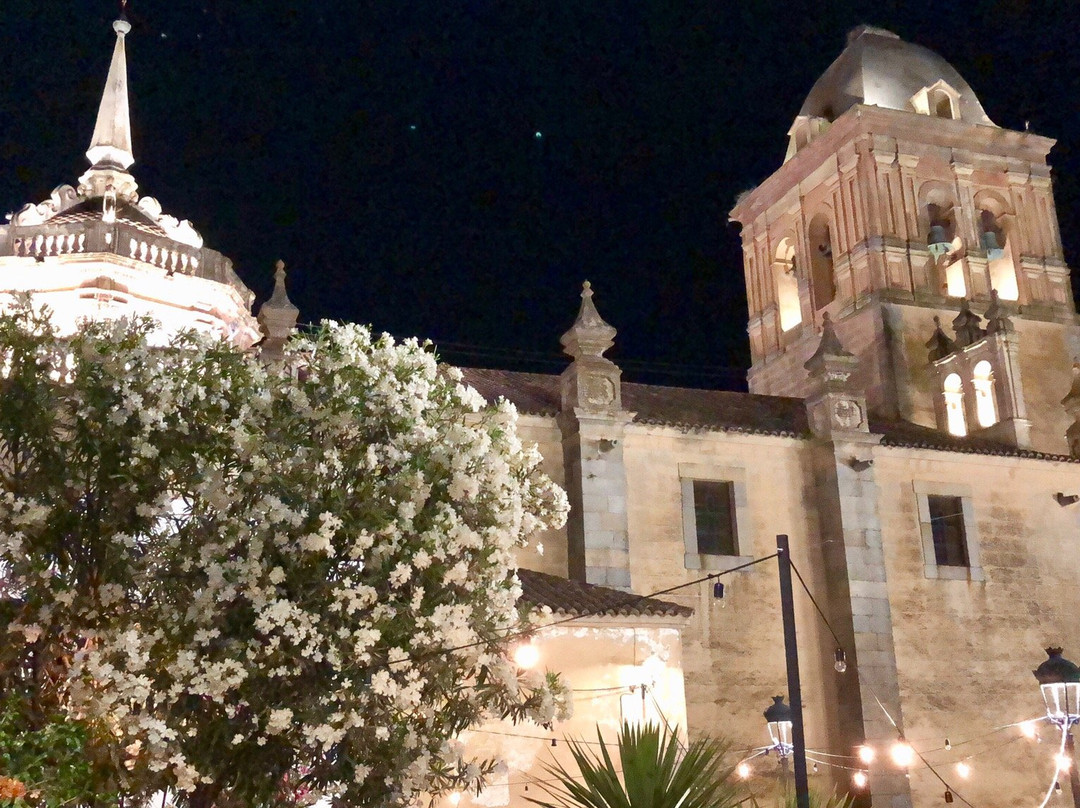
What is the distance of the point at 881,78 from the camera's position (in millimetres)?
35281

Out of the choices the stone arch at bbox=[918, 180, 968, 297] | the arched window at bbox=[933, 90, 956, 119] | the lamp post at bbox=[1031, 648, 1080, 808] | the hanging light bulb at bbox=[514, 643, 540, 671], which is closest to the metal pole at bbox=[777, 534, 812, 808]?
the lamp post at bbox=[1031, 648, 1080, 808]

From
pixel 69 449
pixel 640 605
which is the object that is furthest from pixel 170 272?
pixel 640 605

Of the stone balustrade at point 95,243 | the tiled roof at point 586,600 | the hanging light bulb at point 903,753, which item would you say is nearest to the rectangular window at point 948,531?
the hanging light bulb at point 903,753

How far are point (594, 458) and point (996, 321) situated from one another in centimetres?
1168

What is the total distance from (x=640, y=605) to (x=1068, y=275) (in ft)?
67.5

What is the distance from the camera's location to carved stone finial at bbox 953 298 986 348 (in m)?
30.0

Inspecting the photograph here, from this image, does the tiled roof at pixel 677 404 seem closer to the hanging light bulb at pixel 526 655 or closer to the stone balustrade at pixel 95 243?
the stone balustrade at pixel 95 243

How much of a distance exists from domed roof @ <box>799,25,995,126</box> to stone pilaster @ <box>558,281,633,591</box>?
1512cm

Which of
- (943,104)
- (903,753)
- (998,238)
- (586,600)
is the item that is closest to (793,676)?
(586,600)

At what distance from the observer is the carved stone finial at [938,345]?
30.8 m

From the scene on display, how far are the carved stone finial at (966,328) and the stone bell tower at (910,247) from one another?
8 centimetres

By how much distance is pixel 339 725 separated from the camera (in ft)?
41.1

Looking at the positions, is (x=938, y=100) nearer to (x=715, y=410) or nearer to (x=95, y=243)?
(x=715, y=410)

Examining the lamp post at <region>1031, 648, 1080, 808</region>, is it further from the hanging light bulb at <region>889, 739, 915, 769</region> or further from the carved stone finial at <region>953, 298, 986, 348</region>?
the carved stone finial at <region>953, 298, 986, 348</region>
